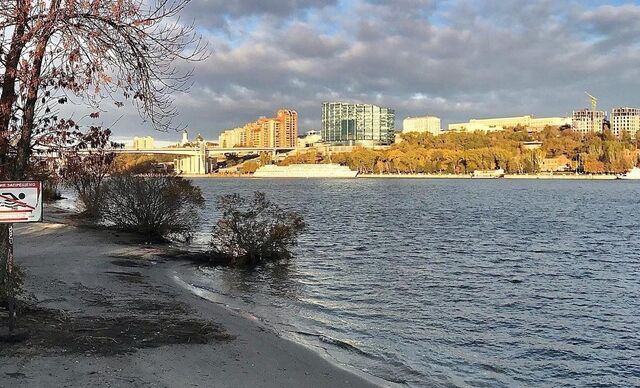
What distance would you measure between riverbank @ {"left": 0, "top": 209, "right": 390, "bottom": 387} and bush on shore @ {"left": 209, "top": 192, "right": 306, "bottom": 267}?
6836 millimetres

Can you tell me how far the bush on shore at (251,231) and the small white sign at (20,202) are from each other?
14766mm

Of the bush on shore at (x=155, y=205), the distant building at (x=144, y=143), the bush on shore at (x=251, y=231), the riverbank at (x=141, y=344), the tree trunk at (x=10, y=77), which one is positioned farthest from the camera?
the distant building at (x=144, y=143)

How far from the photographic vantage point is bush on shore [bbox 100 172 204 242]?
30.0 metres

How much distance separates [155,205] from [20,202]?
2175 centimetres

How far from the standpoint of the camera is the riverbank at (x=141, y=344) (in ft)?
26.1

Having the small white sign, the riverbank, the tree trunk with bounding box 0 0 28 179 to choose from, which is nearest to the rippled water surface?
the riverbank

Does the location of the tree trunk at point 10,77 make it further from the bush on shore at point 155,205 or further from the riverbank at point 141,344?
the bush on shore at point 155,205

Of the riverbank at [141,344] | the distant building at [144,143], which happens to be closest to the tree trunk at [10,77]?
the riverbank at [141,344]

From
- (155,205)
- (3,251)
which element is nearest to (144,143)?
(155,205)

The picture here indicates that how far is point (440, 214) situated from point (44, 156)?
51.8 metres

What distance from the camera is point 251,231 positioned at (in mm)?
24078

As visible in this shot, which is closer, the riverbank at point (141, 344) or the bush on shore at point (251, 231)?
the riverbank at point (141, 344)

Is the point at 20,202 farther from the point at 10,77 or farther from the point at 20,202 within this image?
the point at 10,77

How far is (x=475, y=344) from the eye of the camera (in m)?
13.7
